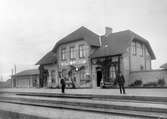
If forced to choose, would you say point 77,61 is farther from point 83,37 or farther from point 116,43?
point 116,43

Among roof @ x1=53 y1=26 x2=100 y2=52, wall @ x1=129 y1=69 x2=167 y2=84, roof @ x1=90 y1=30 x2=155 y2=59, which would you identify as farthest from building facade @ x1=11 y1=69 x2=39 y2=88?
wall @ x1=129 y1=69 x2=167 y2=84

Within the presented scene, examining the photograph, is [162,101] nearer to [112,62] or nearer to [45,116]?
[45,116]

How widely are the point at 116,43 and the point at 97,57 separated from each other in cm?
323

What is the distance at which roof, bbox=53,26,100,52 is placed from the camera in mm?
33656

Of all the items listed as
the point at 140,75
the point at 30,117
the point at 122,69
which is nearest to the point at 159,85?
the point at 140,75

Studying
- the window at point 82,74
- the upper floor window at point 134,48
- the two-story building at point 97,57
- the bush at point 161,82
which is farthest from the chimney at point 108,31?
the bush at point 161,82

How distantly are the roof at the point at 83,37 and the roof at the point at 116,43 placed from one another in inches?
46.4

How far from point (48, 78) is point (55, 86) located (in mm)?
3194

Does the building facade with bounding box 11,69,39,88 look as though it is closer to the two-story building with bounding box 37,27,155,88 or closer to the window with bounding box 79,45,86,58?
the two-story building with bounding box 37,27,155,88

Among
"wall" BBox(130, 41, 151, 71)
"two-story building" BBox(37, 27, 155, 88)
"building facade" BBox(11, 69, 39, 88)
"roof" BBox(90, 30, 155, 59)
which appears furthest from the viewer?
"building facade" BBox(11, 69, 39, 88)

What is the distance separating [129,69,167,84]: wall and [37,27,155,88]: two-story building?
0.89m

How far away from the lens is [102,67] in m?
31.5

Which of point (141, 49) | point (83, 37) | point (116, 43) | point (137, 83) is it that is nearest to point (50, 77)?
point (83, 37)

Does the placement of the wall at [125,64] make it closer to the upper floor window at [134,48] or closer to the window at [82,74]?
the upper floor window at [134,48]
